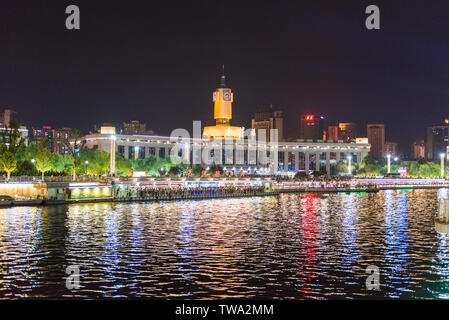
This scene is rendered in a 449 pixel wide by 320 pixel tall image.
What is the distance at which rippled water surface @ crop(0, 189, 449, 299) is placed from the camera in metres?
25.0

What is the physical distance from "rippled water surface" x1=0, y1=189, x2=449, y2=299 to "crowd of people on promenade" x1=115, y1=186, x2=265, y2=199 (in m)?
26.0

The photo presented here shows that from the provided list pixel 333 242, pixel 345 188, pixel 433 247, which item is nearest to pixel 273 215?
pixel 333 242

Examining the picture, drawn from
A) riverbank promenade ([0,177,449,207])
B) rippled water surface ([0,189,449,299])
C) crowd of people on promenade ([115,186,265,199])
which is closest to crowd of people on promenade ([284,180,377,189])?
riverbank promenade ([0,177,449,207])

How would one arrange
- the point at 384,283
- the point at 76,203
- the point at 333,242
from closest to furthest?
the point at 384,283, the point at 333,242, the point at 76,203

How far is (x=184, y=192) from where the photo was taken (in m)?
90.4

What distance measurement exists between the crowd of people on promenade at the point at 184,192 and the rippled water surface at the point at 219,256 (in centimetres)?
2597

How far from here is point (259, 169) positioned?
19050 centimetres

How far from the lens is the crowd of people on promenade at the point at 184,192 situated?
83.2 metres

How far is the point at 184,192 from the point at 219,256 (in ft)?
189

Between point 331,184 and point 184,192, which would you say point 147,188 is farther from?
point 331,184

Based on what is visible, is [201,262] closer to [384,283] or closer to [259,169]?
[384,283]

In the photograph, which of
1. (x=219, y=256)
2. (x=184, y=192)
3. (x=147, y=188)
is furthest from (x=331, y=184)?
(x=219, y=256)

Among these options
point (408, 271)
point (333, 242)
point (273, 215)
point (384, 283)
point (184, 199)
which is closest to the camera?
point (384, 283)

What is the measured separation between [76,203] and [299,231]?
3856 cm
